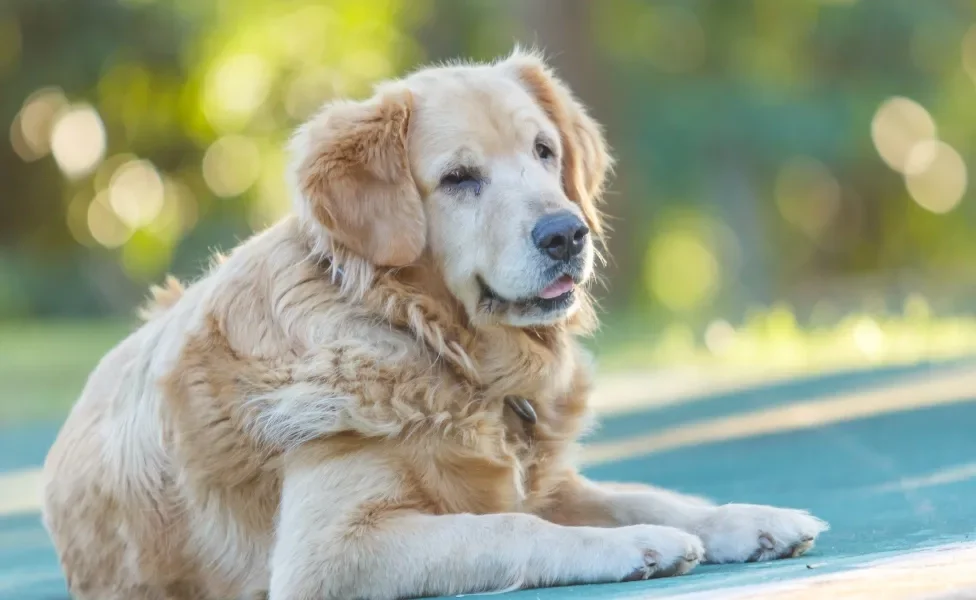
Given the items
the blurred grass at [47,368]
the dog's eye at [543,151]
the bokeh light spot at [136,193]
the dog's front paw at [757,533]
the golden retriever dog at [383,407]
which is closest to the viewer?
the golden retriever dog at [383,407]

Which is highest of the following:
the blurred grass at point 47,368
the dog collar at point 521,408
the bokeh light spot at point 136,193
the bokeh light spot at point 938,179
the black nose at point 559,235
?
the bokeh light spot at point 938,179

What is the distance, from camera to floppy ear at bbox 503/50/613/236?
4.96 meters

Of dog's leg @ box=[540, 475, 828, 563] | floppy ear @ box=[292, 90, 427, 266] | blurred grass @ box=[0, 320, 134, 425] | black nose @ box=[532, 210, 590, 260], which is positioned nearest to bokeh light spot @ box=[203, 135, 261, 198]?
blurred grass @ box=[0, 320, 134, 425]

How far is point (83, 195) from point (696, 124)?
12.0 metres

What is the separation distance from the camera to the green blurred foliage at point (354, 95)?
76.4ft

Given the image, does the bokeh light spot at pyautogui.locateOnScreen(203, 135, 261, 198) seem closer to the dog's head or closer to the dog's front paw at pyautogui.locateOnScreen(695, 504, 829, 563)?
the dog's head

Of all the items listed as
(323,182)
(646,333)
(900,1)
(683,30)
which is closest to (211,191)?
(683,30)

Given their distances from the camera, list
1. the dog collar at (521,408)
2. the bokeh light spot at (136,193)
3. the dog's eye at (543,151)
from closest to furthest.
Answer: the dog collar at (521,408) → the dog's eye at (543,151) → the bokeh light spot at (136,193)

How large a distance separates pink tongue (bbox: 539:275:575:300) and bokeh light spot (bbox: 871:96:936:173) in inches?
843

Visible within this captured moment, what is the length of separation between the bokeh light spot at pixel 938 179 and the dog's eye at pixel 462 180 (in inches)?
1032

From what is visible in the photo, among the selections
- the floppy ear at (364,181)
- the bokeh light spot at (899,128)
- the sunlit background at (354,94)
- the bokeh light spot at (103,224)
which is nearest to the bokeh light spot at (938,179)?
the sunlit background at (354,94)

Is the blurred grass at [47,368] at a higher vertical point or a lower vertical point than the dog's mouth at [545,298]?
higher

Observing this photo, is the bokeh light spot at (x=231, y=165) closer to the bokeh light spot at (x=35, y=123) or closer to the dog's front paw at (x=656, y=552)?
the bokeh light spot at (x=35, y=123)

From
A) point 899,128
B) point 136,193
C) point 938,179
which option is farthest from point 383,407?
point 938,179
